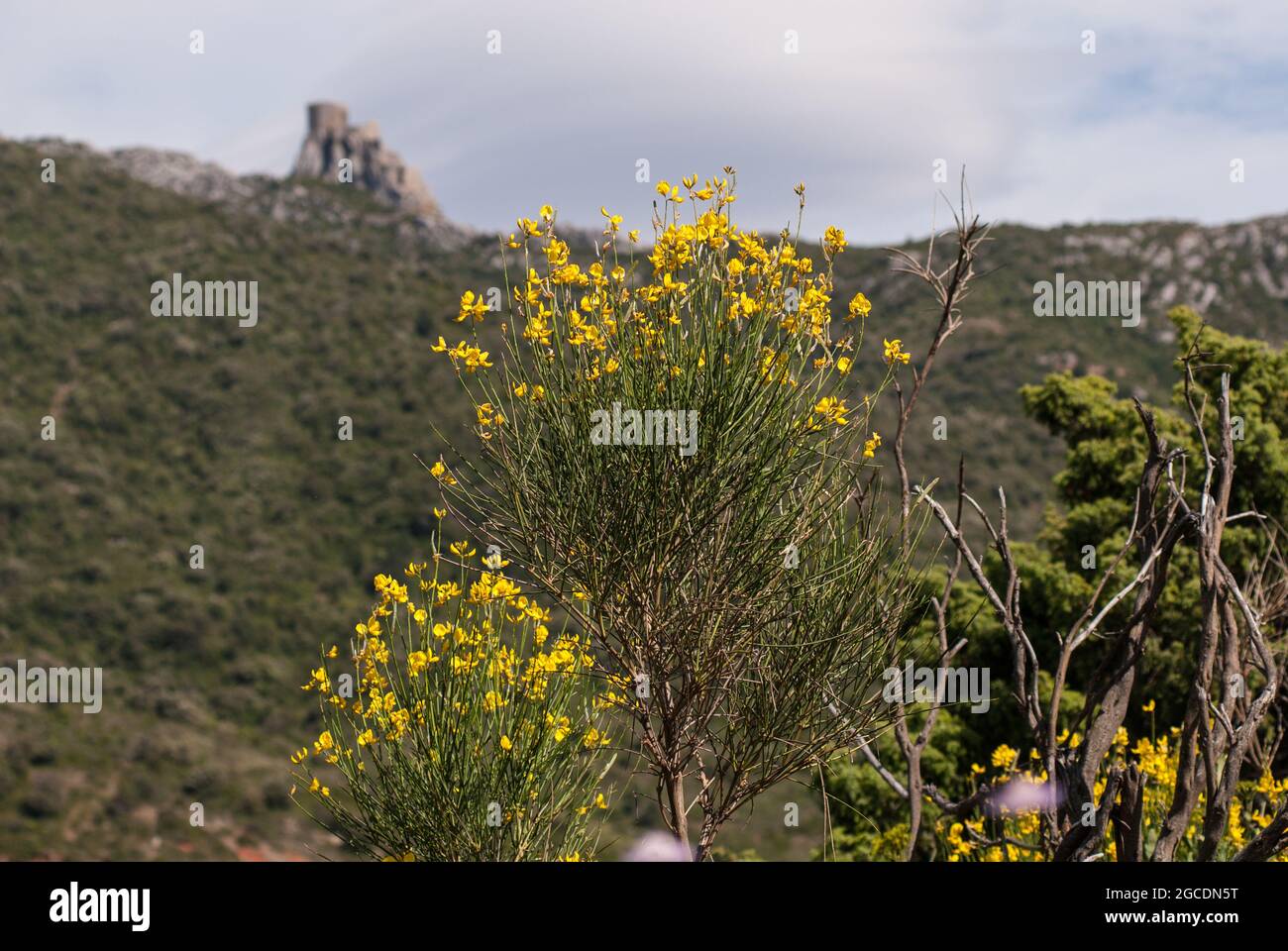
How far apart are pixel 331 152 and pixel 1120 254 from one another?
3592 inches

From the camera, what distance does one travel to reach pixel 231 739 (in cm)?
4603

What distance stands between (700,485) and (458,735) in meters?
1.83

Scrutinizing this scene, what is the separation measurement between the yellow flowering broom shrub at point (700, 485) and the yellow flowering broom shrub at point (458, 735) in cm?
36

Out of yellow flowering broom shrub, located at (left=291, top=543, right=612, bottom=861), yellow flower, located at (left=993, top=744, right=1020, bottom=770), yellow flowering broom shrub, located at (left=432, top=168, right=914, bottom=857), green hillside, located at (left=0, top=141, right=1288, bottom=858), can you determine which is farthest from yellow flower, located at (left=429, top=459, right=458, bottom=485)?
green hillside, located at (left=0, top=141, right=1288, bottom=858)

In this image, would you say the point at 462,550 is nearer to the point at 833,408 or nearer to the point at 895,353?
the point at 833,408

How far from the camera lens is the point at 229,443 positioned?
183ft

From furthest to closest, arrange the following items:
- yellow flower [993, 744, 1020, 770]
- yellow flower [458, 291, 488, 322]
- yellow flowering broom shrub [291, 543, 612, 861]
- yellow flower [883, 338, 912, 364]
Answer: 1. yellow flower [993, 744, 1020, 770]
2. yellow flowering broom shrub [291, 543, 612, 861]
3. yellow flower [883, 338, 912, 364]
4. yellow flower [458, 291, 488, 322]

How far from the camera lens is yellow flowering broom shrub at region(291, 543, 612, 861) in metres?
5.89

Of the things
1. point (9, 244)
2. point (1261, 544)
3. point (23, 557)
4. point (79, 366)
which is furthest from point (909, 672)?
point (9, 244)

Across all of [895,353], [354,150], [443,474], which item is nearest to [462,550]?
[443,474]

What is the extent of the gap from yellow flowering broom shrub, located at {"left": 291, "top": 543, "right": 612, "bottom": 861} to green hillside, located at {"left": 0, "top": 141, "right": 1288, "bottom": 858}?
106 feet
